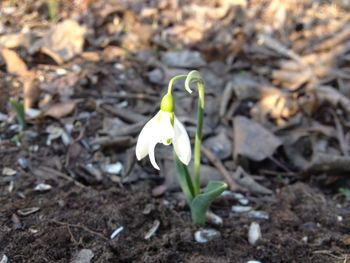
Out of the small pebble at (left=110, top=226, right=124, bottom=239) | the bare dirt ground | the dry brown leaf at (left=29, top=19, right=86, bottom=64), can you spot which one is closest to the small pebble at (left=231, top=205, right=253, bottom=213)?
the bare dirt ground

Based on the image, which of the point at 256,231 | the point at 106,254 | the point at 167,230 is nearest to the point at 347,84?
the point at 256,231

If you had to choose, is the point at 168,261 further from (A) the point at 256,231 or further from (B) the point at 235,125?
(B) the point at 235,125

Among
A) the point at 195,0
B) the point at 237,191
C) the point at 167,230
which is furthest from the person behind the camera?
the point at 195,0

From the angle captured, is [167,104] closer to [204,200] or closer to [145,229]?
[204,200]

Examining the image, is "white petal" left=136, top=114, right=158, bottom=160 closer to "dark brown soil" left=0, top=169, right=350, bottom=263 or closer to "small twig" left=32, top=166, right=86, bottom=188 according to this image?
"dark brown soil" left=0, top=169, right=350, bottom=263

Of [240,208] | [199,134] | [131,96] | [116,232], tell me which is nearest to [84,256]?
[116,232]

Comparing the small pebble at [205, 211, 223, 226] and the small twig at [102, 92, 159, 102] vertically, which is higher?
the small twig at [102, 92, 159, 102]
